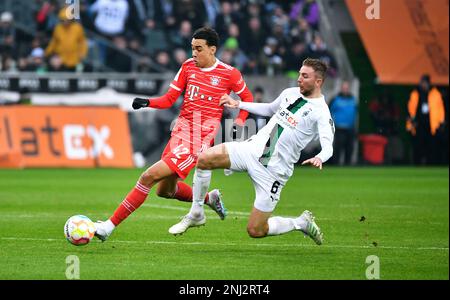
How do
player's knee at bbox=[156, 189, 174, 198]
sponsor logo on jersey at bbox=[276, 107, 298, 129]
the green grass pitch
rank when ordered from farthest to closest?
1. player's knee at bbox=[156, 189, 174, 198]
2. sponsor logo on jersey at bbox=[276, 107, 298, 129]
3. the green grass pitch

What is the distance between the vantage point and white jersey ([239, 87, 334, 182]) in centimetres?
1101

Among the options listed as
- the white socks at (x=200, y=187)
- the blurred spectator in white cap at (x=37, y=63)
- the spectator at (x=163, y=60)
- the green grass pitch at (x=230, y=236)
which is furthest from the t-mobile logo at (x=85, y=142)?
the white socks at (x=200, y=187)

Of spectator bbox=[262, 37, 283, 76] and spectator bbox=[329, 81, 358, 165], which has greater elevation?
spectator bbox=[262, 37, 283, 76]

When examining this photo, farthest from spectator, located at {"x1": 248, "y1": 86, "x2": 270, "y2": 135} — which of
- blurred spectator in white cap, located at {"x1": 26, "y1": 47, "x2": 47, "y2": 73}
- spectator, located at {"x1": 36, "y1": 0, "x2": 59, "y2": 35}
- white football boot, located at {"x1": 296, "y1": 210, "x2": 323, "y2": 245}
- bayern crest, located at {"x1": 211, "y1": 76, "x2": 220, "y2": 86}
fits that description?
white football boot, located at {"x1": 296, "y1": 210, "x2": 323, "y2": 245}

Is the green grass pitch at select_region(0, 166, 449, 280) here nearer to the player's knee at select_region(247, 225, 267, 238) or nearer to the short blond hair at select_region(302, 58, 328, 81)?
the player's knee at select_region(247, 225, 267, 238)

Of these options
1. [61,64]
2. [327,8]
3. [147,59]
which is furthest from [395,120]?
[61,64]

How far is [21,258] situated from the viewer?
34.0 ft

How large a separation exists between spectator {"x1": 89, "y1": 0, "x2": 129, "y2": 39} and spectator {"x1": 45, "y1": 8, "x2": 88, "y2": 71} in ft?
5.01

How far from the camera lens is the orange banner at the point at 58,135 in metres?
23.2

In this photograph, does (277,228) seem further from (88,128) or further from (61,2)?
(61,2)

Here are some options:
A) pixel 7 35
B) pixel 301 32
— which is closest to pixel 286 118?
pixel 7 35

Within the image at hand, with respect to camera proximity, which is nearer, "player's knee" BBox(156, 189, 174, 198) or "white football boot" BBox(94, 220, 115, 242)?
"white football boot" BBox(94, 220, 115, 242)

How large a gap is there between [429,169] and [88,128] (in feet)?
27.7

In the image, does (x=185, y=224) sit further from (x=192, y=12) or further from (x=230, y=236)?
(x=192, y=12)
